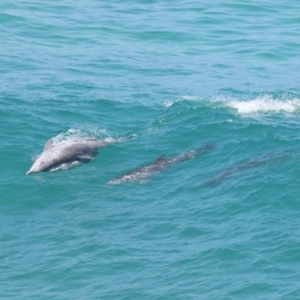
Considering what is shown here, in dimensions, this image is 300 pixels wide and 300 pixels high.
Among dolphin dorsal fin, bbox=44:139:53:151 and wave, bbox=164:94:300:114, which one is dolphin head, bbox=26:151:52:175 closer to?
dolphin dorsal fin, bbox=44:139:53:151

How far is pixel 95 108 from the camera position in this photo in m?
39.7

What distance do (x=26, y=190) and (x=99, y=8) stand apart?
105 feet

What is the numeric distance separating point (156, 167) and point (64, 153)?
378cm

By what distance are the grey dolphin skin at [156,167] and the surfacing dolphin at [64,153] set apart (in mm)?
2269

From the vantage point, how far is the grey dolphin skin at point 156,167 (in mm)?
31477

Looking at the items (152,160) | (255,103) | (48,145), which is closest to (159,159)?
(152,160)

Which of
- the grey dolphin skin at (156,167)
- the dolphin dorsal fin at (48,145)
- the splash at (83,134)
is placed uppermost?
the dolphin dorsal fin at (48,145)

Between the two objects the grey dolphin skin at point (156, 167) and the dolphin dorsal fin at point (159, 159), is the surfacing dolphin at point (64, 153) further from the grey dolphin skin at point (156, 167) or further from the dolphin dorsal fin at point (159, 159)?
the dolphin dorsal fin at point (159, 159)

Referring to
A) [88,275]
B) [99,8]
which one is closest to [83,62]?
[99,8]

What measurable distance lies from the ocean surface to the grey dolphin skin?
16cm

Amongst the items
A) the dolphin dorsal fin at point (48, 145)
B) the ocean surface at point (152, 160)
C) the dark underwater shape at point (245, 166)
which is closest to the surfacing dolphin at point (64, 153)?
the dolphin dorsal fin at point (48, 145)

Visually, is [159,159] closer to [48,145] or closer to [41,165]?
[48,145]

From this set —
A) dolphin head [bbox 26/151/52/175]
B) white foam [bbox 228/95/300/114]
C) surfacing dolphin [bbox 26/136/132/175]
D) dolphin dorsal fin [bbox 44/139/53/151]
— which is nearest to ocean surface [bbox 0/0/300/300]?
white foam [bbox 228/95/300/114]

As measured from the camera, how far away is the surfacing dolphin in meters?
32.2
